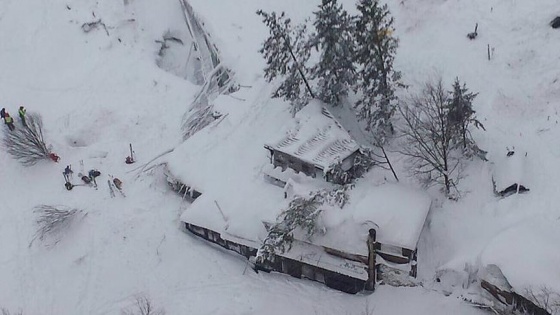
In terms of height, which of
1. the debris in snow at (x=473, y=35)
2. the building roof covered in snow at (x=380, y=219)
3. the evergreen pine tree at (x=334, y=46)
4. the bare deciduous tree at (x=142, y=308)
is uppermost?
the debris in snow at (x=473, y=35)

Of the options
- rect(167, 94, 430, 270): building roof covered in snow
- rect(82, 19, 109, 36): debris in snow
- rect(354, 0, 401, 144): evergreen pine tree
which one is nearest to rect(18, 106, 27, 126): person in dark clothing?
rect(82, 19, 109, 36): debris in snow

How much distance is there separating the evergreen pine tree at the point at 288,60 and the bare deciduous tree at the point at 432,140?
533 cm

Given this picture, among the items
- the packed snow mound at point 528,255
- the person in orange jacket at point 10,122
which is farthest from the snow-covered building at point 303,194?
the person in orange jacket at point 10,122

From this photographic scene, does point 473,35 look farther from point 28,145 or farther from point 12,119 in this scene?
point 12,119

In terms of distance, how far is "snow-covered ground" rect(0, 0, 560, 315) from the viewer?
30828 millimetres

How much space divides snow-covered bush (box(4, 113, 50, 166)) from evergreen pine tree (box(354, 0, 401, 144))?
18.3m

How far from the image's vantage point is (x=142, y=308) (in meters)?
31.5

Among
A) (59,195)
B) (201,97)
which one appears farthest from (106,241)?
(201,97)

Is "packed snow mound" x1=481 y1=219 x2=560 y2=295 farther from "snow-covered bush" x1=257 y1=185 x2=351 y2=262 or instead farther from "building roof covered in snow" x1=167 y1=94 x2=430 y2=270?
"snow-covered bush" x1=257 y1=185 x2=351 y2=262

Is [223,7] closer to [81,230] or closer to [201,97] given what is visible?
[201,97]

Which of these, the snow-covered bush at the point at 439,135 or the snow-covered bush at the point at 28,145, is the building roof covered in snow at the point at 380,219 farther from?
the snow-covered bush at the point at 28,145

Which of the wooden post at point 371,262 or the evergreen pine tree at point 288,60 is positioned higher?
the evergreen pine tree at point 288,60

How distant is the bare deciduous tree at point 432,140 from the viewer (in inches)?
1208

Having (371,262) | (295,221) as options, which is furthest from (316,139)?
(371,262)
